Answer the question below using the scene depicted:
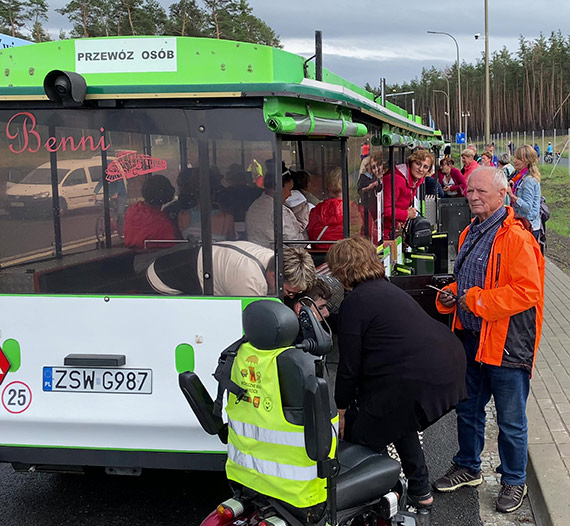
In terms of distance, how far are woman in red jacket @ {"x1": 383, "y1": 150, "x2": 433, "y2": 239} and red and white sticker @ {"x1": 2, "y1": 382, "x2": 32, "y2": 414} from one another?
4.23 meters

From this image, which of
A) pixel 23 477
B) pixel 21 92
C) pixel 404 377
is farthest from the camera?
pixel 23 477

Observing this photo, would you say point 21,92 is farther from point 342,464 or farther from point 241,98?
point 342,464

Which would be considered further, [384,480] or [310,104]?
[310,104]

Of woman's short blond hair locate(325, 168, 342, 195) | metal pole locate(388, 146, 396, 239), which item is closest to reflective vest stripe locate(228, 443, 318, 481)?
woman's short blond hair locate(325, 168, 342, 195)

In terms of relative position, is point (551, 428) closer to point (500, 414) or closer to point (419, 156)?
point (500, 414)

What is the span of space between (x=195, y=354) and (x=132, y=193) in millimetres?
931

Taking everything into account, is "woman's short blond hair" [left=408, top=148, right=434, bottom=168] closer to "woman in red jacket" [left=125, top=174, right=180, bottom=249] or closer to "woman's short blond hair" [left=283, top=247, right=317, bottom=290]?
"woman's short blond hair" [left=283, top=247, right=317, bottom=290]

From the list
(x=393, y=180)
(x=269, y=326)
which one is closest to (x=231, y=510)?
(x=269, y=326)

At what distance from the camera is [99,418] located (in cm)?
404

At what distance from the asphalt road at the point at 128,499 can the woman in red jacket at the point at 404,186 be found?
2.93 m

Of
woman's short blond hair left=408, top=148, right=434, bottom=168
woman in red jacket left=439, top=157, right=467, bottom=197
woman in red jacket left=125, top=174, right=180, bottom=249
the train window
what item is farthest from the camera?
woman in red jacket left=439, top=157, right=467, bottom=197

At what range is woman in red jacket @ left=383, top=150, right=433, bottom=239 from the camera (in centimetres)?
Answer: 768

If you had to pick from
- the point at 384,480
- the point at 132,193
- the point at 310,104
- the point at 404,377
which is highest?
the point at 310,104

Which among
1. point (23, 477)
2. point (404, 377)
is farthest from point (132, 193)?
point (23, 477)
